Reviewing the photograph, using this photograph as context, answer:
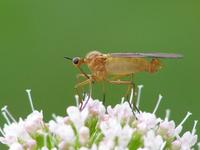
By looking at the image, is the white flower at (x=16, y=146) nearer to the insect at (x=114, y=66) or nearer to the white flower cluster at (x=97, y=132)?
the white flower cluster at (x=97, y=132)

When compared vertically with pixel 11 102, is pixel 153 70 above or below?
above

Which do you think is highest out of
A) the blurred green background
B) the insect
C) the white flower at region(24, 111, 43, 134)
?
the insect

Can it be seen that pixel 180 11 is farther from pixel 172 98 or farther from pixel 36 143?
pixel 36 143

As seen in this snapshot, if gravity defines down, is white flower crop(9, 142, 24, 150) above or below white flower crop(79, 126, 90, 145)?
below

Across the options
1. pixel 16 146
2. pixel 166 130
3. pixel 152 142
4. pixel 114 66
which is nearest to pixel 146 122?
pixel 166 130

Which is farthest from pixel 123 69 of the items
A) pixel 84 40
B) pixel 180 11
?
pixel 180 11

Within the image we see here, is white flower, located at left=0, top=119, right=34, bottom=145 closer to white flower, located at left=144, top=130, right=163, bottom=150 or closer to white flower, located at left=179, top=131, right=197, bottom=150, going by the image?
white flower, located at left=144, top=130, right=163, bottom=150

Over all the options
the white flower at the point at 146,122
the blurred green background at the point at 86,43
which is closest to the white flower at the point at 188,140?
the white flower at the point at 146,122

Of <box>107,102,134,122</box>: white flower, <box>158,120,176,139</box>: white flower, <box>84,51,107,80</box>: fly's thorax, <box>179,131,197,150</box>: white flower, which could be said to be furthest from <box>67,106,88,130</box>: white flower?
<box>179,131,197,150</box>: white flower
